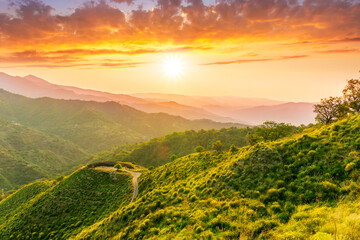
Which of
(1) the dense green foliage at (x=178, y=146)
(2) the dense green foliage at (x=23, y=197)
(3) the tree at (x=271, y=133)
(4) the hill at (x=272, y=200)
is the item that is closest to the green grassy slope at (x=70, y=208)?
(4) the hill at (x=272, y=200)

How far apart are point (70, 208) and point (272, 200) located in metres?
49.3

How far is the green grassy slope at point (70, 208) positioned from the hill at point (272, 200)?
14.3 metres

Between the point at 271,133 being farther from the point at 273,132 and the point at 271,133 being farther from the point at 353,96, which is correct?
the point at 353,96

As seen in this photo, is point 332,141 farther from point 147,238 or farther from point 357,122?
point 147,238

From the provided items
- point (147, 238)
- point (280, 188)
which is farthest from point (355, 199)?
point (147, 238)

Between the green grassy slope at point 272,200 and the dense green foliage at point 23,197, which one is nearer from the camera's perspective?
the green grassy slope at point 272,200

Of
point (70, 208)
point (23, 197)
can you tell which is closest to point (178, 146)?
point (23, 197)

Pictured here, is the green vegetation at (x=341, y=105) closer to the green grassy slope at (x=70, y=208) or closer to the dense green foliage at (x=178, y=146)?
the green grassy slope at (x=70, y=208)

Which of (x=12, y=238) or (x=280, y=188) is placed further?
(x=12, y=238)

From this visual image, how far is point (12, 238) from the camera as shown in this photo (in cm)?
3806

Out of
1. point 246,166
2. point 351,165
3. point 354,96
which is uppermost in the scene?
point 354,96

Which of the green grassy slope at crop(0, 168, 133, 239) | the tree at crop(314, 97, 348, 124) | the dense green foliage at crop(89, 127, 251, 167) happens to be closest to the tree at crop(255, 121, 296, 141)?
the tree at crop(314, 97, 348, 124)

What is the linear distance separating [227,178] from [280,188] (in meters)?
6.60

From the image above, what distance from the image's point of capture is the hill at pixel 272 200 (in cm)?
1140
